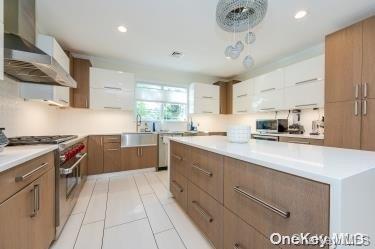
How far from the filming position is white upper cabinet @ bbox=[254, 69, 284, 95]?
11.3ft

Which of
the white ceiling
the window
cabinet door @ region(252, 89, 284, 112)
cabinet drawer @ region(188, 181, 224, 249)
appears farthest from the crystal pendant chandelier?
the window

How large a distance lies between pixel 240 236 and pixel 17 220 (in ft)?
4.38

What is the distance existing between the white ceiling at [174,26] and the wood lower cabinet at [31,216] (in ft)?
6.74

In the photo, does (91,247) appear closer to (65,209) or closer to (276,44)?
(65,209)

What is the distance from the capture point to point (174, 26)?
2.55 m

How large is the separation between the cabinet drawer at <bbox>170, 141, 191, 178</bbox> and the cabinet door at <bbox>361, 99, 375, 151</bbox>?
7.09ft

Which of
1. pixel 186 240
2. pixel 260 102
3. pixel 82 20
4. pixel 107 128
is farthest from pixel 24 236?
pixel 260 102

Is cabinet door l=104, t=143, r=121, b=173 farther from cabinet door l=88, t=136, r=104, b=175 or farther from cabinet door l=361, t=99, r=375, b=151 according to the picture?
cabinet door l=361, t=99, r=375, b=151

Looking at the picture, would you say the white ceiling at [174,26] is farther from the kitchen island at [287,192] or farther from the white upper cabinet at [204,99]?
the kitchen island at [287,192]

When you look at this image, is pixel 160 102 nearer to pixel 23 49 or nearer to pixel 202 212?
pixel 23 49

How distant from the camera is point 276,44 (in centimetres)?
310

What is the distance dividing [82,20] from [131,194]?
8.63 feet

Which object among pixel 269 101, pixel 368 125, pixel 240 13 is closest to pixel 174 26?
pixel 240 13

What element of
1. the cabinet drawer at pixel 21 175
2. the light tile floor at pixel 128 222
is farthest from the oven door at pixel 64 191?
the cabinet drawer at pixel 21 175
